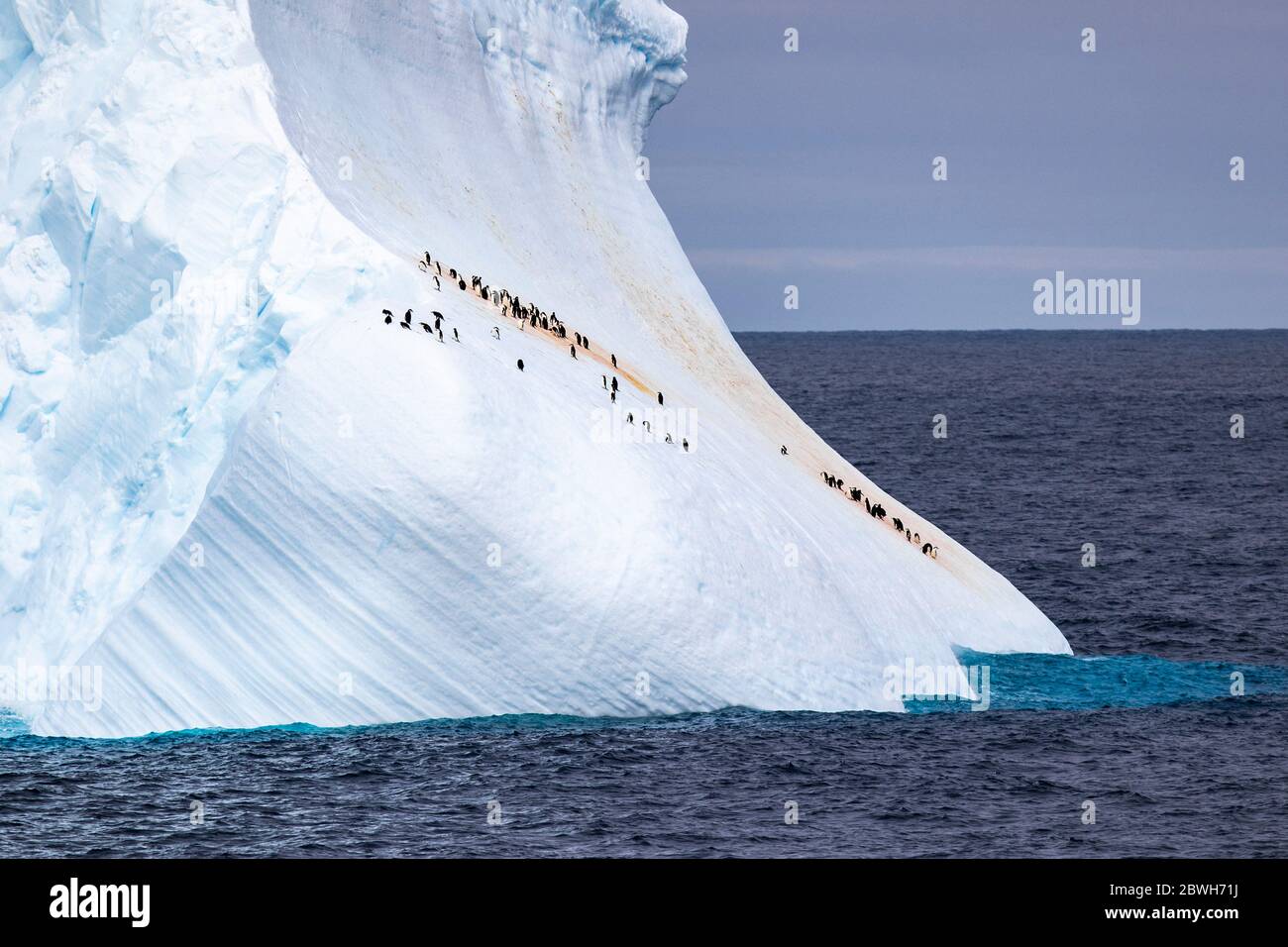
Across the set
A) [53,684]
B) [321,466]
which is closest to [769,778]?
[321,466]

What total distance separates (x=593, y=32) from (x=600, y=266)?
7.63 metres

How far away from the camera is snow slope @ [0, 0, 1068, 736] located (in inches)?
1197

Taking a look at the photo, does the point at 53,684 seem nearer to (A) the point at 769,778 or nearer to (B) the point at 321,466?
(B) the point at 321,466

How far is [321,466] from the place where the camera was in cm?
3044

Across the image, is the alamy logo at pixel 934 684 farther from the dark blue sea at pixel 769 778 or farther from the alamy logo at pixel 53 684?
the alamy logo at pixel 53 684

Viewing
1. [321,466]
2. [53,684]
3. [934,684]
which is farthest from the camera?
[934,684]

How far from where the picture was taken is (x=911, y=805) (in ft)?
93.4

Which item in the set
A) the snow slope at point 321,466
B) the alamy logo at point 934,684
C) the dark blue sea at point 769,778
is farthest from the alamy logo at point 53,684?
the alamy logo at point 934,684

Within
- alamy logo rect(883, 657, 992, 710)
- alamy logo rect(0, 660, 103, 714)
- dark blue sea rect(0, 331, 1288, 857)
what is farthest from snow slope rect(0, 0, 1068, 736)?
dark blue sea rect(0, 331, 1288, 857)

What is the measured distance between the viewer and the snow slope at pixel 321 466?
99.8 feet

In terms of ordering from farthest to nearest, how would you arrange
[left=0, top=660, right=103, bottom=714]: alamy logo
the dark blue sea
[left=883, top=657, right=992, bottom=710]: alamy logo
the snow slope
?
[left=883, top=657, right=992, bottom=710]: alamy logo, the snow slope, [left=0, top=660, right=103, bottom=714]: alamy logo, the dark blue sea

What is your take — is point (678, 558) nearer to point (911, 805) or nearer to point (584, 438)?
point (584, 438)

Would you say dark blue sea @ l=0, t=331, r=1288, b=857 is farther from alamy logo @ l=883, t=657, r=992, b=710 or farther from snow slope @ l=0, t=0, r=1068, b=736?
snow slope @ l=0, t=0, r=1068, b=736

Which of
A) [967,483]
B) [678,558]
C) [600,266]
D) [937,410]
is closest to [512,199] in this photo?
[600,266]
